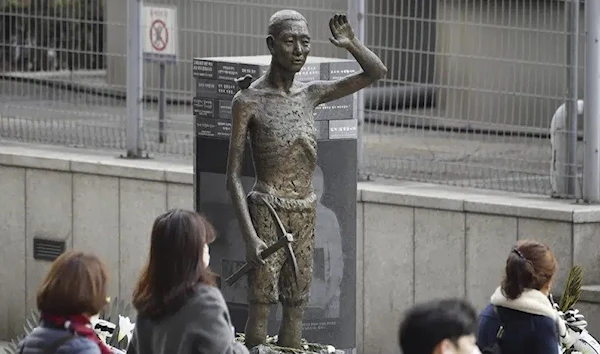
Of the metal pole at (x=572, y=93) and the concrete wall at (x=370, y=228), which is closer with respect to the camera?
the concrete wall at (x=370, y=228)

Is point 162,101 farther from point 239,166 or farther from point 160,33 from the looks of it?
point 239,166

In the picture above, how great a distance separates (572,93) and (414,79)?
127 centimetres

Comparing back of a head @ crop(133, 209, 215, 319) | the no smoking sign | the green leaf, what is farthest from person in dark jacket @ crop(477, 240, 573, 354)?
the no smoking sign

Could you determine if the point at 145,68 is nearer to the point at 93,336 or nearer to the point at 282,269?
the point at 282,269

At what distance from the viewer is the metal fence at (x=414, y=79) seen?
11.5m

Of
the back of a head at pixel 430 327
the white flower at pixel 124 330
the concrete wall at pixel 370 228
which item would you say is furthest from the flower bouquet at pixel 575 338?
the back of a head at pixel 430 327

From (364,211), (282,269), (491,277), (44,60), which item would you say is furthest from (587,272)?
(44,60)

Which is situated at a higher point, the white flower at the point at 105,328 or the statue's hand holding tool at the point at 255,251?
the statue's hand holding tool at the point at 255,251

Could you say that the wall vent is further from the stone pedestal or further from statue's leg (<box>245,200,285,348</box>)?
statue's leg (<box>245,200,285,348</box>)

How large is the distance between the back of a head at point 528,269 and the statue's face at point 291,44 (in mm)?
1431

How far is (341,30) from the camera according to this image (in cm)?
806

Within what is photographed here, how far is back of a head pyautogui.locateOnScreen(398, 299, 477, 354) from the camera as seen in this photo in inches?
188

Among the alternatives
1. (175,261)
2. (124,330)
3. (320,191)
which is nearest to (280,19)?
(124,330)

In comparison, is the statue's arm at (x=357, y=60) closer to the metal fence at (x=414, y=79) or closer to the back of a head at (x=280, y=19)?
the back of a head at (x=280, y=19)
